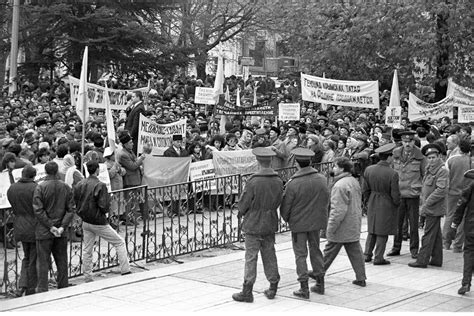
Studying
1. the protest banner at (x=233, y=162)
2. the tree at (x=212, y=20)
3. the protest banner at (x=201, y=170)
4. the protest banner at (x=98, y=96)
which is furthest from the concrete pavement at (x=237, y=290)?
the tree at (x=212, y=20)

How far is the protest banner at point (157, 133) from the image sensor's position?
1622cm

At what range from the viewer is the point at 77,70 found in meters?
34.5

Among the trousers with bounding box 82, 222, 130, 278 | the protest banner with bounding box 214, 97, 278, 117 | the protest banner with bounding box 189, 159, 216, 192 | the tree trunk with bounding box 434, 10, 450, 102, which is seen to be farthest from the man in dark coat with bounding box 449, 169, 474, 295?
the tree trunk with bounding box 434, 10, 450, 102

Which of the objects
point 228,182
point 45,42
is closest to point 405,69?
point 45,42

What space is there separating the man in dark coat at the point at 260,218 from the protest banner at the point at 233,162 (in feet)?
21.1

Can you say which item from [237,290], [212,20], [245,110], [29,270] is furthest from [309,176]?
[212,20]

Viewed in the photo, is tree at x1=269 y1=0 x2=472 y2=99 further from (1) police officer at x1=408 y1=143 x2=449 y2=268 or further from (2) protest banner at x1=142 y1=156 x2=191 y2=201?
(1) police officer at x1=408 y1=143 x2=449 y2=268

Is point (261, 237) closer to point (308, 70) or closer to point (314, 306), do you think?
point (314, 306)

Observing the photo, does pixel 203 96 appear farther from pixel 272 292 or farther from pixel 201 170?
pixel 272 292

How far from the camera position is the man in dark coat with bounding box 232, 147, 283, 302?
10.1 metres

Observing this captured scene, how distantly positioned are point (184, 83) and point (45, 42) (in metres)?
6.21

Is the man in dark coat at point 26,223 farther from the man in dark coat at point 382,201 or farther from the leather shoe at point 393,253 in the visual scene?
the leather shoe at point 393,253

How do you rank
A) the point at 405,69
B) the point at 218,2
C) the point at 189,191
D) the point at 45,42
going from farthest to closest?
the point at 218,2 → the point at 45,42 → the point at 405,69 → the point at 189,191

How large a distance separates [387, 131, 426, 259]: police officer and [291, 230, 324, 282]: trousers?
2671 millimetres
